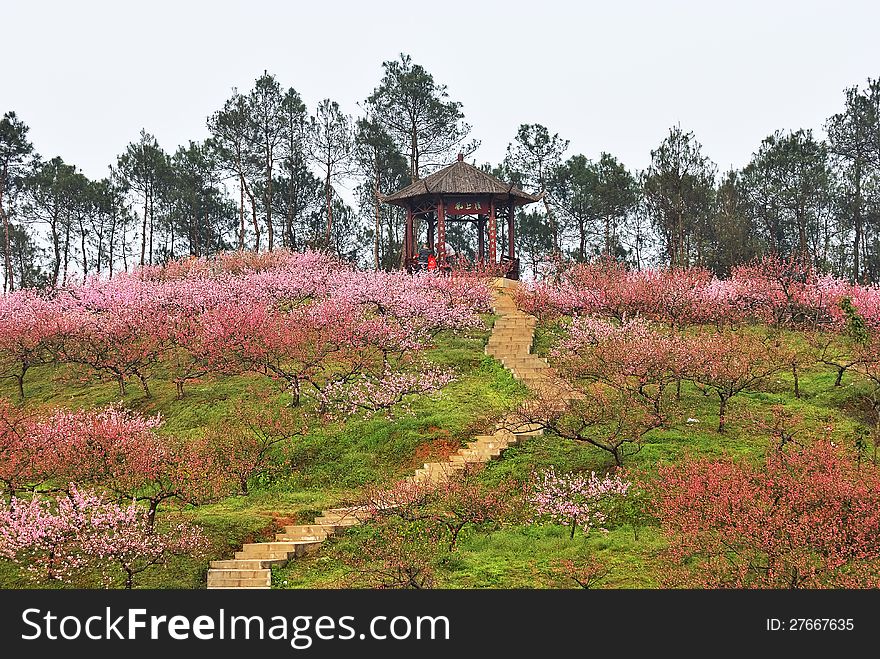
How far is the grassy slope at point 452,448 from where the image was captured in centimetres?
1617

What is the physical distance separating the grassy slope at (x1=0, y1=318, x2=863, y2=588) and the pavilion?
8.02 m

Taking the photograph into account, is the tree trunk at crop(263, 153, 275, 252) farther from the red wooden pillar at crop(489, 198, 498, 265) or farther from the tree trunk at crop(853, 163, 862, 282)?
the tree trunk at crop(853, 163, 862, 282)

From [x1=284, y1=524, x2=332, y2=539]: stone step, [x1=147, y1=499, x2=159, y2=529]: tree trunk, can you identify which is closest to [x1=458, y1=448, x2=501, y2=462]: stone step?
[x1=284, y1=524, x2=332, y2=539]: stone step

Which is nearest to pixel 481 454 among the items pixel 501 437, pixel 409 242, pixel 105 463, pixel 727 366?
pixel 501 437

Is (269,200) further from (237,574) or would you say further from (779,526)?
(779,526)

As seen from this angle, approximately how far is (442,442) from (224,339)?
27.5 feet

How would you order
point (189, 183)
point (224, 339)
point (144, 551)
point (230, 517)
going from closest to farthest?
point (144, 551) → point (230, 517) → point (224, 339) → point (189, 183)

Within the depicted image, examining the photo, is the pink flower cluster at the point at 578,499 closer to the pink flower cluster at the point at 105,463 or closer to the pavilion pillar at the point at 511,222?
the pink flower cluster at the point at 105,463

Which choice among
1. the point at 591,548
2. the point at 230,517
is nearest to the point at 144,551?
the point at 230,517

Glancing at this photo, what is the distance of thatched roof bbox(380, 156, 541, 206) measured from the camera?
39.2 meters

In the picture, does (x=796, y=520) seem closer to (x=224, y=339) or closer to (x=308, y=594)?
(x=308, y=594)

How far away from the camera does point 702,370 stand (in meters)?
22.9

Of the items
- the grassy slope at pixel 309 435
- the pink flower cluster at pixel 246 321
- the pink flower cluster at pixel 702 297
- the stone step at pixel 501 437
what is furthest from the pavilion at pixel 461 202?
the stone step at pixel 501 437

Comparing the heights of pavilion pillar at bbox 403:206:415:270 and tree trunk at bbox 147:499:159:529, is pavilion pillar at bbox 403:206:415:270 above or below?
above
